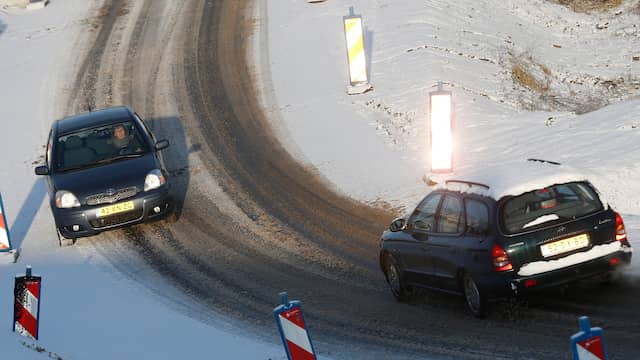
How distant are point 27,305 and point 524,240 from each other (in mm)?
5278

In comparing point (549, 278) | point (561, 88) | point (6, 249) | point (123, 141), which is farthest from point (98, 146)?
point (561, 88)

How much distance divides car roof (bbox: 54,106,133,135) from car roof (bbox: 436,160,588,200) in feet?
26.2

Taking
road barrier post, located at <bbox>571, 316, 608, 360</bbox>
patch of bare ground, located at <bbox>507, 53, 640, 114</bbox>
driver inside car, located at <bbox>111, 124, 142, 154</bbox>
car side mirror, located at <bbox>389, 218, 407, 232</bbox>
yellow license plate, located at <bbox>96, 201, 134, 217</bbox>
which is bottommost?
patch of bare ground, located at <bbox>507, 53, 640, 114</bbox>

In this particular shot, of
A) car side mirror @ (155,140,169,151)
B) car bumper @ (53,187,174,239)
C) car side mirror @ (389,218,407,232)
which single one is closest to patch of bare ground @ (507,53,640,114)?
car side mirror @ (155,140,169,151)

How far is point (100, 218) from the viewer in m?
16.3

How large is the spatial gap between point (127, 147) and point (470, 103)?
23.3 ft

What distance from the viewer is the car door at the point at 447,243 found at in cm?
1146

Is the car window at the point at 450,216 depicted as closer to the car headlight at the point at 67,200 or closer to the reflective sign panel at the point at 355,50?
the car headlight at the point at 67,200

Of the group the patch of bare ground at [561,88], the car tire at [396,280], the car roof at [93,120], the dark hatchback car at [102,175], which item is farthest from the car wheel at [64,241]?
the patch of bare ground at [561,88]

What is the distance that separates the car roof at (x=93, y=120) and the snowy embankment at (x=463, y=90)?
11.8ft

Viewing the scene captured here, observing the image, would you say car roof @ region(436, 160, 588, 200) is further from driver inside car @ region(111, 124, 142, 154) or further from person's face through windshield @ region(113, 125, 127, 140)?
person's face through windshield @ region(113, 125, 127, 140)

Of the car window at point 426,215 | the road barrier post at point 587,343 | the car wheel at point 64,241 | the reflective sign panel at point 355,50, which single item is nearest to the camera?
the road barrier post at point 587,343

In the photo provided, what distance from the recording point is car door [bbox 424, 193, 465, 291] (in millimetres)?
11461

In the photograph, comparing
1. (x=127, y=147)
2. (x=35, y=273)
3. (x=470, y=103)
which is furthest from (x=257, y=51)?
(x=35, y=273)
